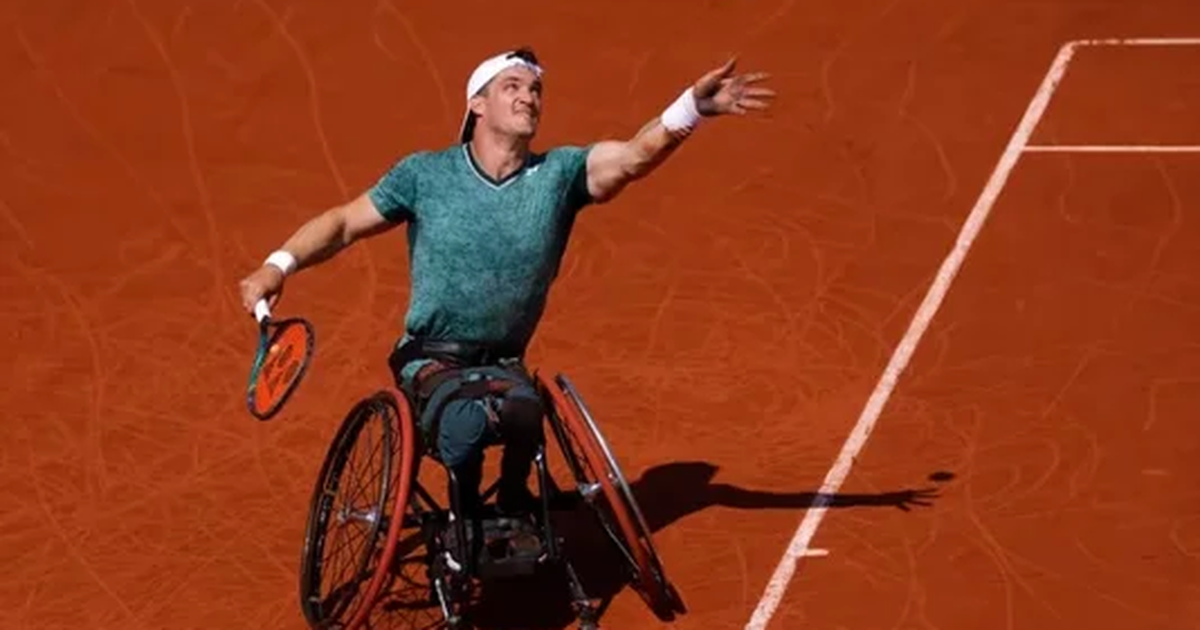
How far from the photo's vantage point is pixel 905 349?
1262cm

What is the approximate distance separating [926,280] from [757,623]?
154 inches

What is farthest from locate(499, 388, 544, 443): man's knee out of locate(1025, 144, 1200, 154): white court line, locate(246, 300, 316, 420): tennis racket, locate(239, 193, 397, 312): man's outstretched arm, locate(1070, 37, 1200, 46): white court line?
locate(1070, 37, 1200, 46): white court line

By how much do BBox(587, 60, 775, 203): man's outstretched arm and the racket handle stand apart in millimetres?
1278

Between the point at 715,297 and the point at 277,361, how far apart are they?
422 cm

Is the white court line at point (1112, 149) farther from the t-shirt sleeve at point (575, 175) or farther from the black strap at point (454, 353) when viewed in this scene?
the black strap at point (454, 353)

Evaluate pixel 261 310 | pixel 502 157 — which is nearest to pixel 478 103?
pixel 502 157

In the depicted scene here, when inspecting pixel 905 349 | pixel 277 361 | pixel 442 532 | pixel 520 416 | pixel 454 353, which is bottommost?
pixel 905 349

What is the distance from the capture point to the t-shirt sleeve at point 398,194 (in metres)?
9.98

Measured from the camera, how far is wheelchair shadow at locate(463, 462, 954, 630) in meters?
10.1

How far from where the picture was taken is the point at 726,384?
12.3m

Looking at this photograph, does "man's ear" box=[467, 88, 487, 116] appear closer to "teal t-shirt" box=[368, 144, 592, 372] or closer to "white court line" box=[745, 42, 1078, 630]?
"teal t-shirt" box=[368, 144, 592, 372]

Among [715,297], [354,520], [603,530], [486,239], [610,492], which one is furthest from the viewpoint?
[715,297]

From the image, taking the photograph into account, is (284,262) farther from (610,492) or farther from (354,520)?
(610,492)

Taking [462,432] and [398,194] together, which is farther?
[398,194]
